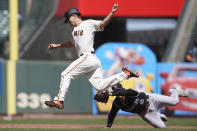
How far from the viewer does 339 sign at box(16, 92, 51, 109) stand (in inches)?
642

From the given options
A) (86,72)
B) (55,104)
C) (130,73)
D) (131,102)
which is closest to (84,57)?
(86,72)

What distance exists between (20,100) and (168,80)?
169 inches

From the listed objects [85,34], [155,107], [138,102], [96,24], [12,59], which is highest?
[96,24]

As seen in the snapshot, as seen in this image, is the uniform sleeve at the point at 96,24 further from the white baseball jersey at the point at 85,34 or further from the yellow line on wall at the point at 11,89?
the yellow line on wall at the point at 11,89

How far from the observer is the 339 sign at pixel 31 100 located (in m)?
16.3

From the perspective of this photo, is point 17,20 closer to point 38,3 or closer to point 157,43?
point 38,3

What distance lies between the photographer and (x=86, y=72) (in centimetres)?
968

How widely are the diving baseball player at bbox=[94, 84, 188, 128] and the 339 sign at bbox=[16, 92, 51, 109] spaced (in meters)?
6.91

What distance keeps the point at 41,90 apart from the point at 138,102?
291 inches

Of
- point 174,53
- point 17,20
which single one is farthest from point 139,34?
point 17,20

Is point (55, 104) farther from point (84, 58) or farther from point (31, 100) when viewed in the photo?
point (31, 100)

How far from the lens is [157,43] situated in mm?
22406

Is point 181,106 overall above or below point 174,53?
below

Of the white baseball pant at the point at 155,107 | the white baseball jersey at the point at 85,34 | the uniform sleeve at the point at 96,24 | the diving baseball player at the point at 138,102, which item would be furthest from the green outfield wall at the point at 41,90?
the uniform sleeve at the point at 96,24
